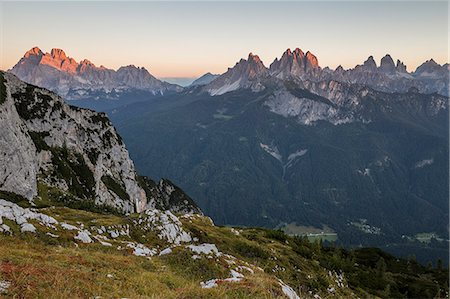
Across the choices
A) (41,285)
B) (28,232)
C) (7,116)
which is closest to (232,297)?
(41,285)

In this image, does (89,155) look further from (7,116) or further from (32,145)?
(7,116)

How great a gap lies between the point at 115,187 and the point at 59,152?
36.8 metres

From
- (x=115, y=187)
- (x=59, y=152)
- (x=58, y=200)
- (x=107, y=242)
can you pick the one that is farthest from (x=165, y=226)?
(x=115, y=187)

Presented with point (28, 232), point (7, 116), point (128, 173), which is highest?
point (7, 116)

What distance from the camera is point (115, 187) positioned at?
176 m

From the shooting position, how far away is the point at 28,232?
36.4m

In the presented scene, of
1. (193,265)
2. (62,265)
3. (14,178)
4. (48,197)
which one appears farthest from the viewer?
(48,197)

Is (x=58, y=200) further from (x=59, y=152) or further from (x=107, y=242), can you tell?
(x=107, y=242)

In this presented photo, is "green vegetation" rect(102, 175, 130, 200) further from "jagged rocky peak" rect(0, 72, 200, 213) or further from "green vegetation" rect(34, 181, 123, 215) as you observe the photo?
"green vegetation" rect(34, 181, 123, 215)

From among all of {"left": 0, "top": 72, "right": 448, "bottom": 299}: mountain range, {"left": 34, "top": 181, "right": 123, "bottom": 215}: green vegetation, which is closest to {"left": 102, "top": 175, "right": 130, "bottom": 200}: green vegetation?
{"left": 0, "top": 72, "right": 448, "bottom": 299}: mountain range

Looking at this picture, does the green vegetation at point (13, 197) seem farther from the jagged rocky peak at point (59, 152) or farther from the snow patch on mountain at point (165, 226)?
the snow patch on mountain at point (165, 226)

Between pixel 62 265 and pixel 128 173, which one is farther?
pixel 128 173

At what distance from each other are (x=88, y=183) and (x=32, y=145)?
96.4 ft

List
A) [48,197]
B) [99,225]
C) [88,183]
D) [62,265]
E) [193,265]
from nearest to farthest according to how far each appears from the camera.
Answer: [62,265]
[193,265]
[99,225]
[48,197]
[88,183]
